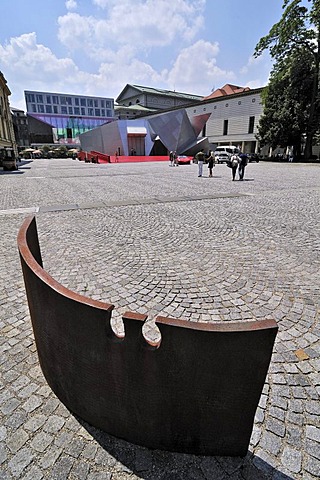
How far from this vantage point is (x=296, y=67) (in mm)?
35875

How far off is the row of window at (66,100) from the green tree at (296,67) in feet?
199

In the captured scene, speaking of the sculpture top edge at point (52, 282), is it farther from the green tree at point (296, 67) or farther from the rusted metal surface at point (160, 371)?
the green tree at point (296, 67)

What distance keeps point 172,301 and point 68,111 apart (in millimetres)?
94556

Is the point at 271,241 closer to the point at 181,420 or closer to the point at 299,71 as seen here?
the point at 181,420

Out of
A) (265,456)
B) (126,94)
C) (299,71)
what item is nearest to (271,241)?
(265,456)

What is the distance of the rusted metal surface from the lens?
142cm

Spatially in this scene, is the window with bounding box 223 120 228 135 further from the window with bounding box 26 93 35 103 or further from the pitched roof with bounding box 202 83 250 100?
the window with bounding box 26 93 35 103

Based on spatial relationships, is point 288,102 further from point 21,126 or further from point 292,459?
point 21,126

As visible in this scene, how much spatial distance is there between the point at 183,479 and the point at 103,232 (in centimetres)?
519

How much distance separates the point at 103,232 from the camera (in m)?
6.39

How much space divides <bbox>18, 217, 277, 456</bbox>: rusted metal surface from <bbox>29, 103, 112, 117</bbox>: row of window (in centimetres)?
9284

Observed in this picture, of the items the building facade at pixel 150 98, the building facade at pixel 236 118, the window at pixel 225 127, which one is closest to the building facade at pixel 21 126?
the building facade at pixel 150 98

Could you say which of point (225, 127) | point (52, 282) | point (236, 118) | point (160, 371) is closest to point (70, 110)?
point (225, 127)

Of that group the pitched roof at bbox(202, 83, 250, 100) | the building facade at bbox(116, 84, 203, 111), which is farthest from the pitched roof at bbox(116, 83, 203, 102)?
the pitched roof at bbox(202, 83, 250, 100)
